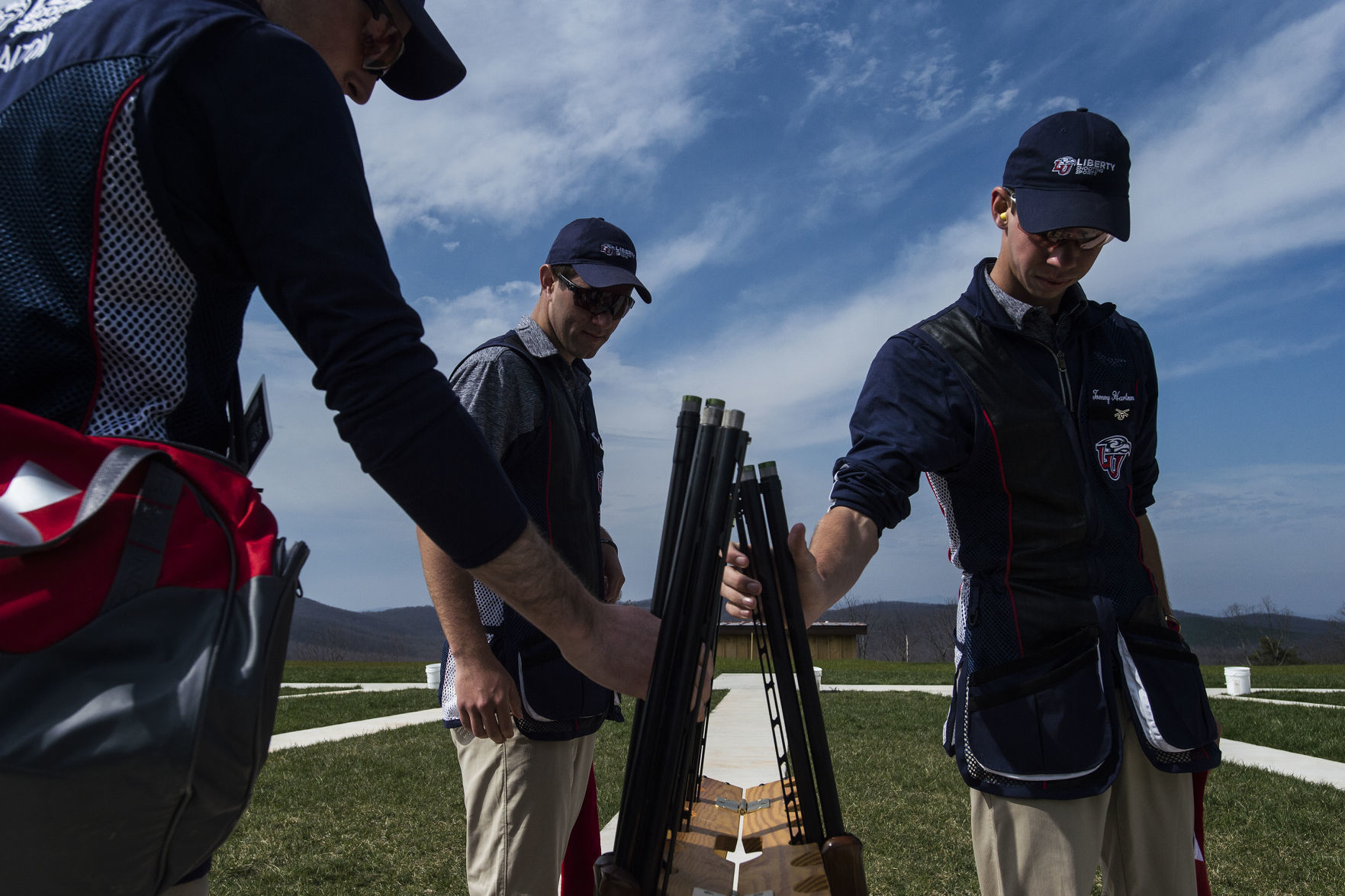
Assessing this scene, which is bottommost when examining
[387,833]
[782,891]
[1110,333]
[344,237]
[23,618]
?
[387,833]

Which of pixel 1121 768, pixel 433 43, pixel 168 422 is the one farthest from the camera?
pixel 1121 768

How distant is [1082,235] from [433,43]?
160 centimetres

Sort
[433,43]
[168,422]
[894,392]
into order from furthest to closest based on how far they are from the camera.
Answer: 1. [894,392]
2. [433,43]
3. [168,422]

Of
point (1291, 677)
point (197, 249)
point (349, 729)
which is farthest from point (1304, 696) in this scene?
point (197, 249)

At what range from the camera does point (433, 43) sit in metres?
1.66

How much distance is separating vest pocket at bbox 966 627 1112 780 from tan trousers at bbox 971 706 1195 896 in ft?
0.30

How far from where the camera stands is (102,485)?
972mm

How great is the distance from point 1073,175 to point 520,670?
193cm

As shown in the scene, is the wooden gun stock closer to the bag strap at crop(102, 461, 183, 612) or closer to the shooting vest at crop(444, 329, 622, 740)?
the shooting vest at crop(444, 329, 622, 740)

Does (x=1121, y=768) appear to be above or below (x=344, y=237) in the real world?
below

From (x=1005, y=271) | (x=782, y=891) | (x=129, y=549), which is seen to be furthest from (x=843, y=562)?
(x=129, y=549)

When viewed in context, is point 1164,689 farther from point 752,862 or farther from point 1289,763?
point 1289,763

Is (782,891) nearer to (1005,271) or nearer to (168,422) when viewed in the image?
(168,422)

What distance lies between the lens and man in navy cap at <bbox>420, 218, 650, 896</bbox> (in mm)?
2416
